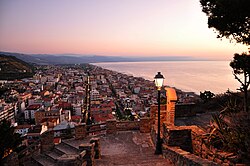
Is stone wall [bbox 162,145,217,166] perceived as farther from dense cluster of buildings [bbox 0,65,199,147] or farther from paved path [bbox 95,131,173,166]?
dense cluster of buildings [bbox 0,65,199,147]

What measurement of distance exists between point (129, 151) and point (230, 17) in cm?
486

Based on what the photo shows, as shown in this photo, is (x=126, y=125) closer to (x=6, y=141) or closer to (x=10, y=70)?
(x=6, y=141)

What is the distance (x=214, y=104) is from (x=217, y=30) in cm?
620

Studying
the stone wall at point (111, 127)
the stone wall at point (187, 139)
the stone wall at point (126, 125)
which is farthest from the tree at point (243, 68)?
the stone wall at point (111, 127)

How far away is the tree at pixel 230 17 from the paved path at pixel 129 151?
4.06m

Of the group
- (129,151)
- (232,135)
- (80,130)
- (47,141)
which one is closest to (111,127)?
(80,130)

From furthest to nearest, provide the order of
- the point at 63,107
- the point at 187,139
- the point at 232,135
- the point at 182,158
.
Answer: the point at 63,107, the point at 187,139, the point at 182,158, the point at 232,135

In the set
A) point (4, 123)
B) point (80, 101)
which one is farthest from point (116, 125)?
point (80, 101)

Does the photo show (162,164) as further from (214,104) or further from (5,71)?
(5,71)

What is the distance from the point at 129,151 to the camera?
23.8 feet

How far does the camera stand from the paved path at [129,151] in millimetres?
5900

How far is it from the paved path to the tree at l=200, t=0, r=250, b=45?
13.3 ft

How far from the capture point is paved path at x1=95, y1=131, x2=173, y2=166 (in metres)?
5.90

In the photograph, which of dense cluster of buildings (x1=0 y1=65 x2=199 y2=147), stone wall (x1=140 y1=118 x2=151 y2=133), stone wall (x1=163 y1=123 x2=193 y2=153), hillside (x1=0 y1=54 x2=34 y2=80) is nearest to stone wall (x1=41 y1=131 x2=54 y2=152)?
stone wall (x1=140 y1=118 x2=151 y2=133)
